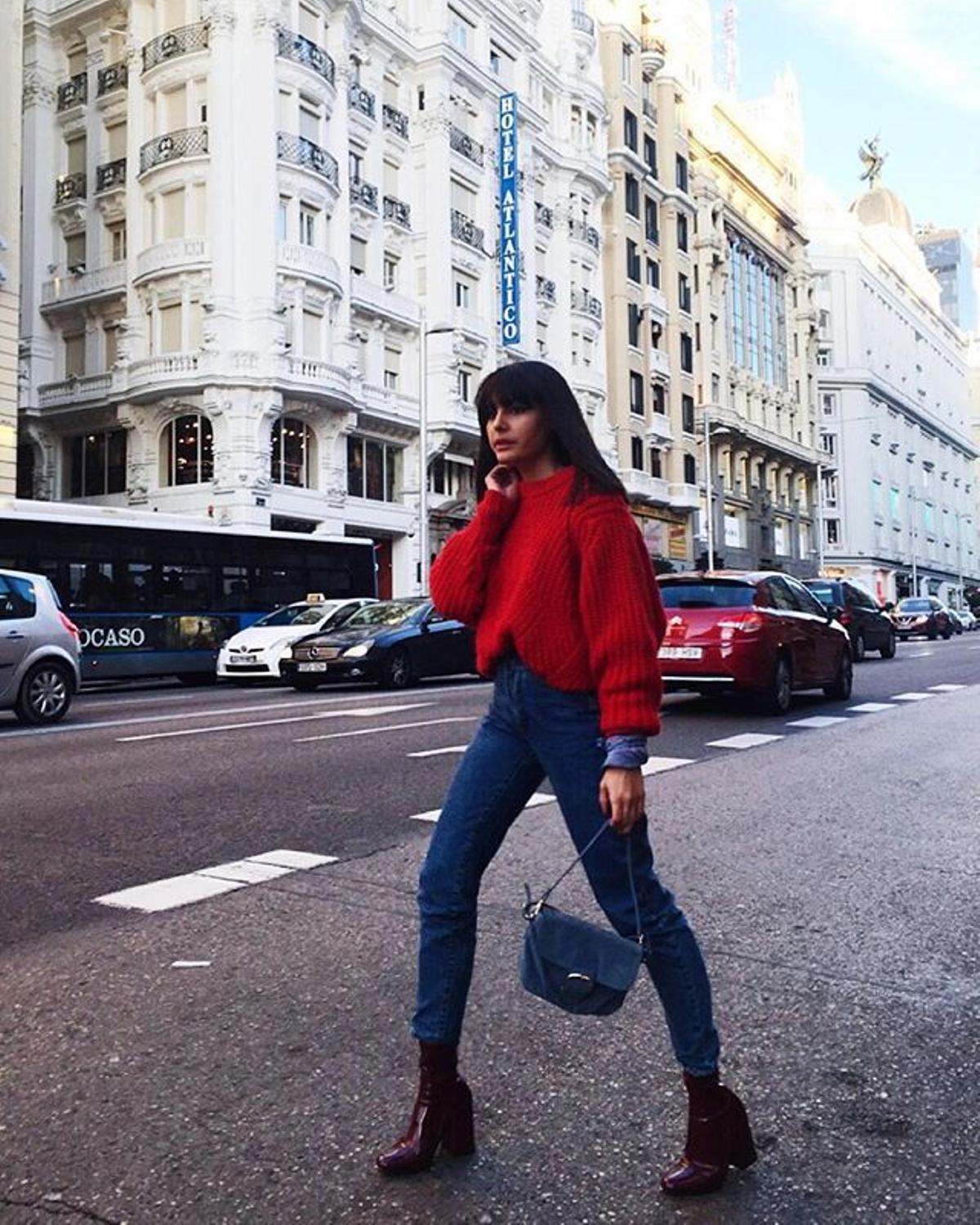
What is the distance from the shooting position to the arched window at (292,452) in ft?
106

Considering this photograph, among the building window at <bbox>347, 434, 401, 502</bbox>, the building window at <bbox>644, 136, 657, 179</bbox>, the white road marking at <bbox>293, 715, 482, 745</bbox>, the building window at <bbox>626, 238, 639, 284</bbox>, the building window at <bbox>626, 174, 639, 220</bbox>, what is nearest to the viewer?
the white road marking at <bbox>293, 715, 482, 745</bbox>

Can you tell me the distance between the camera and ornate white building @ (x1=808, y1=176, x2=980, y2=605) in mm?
80438

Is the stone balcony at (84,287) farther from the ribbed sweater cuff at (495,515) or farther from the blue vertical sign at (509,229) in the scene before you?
the ribbed sweater cuff at (495,515)

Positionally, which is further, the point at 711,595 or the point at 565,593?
the point at 711,595

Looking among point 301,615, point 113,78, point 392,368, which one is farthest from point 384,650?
point 113,78

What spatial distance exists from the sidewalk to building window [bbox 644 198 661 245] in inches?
2035

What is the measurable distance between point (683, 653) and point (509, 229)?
31.1 meters

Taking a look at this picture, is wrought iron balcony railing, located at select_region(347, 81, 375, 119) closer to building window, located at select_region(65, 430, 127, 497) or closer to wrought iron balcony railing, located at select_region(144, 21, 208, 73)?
wrought iron balcony railing, located at select_region(144, 21, 208, 73)

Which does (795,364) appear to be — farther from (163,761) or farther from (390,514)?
(163,761)

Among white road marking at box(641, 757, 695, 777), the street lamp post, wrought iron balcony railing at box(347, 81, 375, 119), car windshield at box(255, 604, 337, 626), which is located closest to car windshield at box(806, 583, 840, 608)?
car windshield at box(255, 604, 337, 626)

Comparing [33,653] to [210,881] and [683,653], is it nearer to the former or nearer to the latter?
[683,653]

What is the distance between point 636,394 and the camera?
51.2 meters

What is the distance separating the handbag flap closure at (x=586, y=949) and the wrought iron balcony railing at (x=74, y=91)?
38097mm

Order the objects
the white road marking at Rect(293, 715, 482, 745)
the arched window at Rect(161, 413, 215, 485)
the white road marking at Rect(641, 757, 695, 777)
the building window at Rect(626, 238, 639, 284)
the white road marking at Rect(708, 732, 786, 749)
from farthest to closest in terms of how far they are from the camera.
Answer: the building window at Rect(626, 238, 639, 284), the arched window at Rect(161, 413, 215, 485), the white road marking at Rect(293, 715, 482, 745), the white road marking at Rect(708, 732, 786, 749), the white road marking at Rect(641, 757, 695, 777)
